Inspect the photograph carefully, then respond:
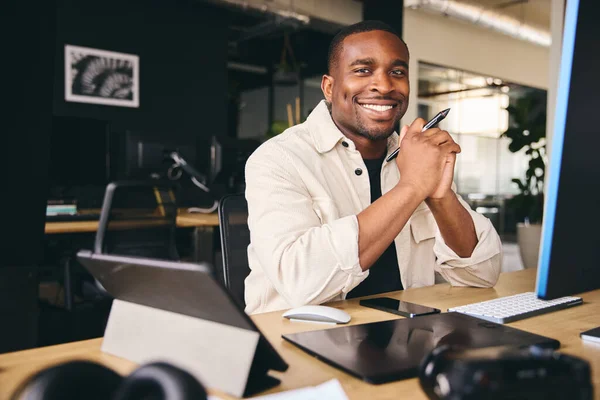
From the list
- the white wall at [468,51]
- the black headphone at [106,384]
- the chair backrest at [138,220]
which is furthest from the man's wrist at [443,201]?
the white wall at [468,51]

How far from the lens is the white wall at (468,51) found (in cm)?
743

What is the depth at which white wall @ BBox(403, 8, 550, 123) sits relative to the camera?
743 centimetres

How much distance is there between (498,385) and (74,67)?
5836 millimetres

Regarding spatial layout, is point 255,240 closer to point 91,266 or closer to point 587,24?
point 91,266

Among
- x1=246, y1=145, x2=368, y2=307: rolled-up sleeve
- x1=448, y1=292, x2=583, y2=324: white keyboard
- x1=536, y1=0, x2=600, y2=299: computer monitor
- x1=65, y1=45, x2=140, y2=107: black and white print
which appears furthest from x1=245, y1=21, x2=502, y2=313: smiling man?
x1=65, y1=45, x2=140, y2=107: black and white print

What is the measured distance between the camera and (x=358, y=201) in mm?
1661

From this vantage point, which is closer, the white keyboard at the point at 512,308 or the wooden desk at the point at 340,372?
the wooden desk at the point at 340,372

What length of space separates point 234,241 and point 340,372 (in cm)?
91

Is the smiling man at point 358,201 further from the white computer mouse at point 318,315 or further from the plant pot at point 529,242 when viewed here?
the plant pot at point 529,242

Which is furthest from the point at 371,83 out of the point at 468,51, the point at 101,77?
the point at 468,51

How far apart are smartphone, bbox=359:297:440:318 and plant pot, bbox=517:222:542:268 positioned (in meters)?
5.05

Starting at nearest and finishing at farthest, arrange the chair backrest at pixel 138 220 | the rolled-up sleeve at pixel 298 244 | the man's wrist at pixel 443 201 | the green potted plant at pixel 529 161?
the rolled-up sleeve at pixel 298 244 → the man's wrist at pixel 443 201 → the chair backrest at pixel 138 220 → the green potted plant at pixel 529 161

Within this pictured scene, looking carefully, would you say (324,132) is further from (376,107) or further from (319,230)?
(319,230)

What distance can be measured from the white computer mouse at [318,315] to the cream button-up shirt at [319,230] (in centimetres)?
15
